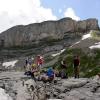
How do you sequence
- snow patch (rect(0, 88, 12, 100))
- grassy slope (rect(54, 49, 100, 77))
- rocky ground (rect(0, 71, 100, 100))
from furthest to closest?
1. grassy slope (rect(54, 49, 100, 77))
2. rocky ground (rect(0, 71, 100, 100))
3. snow patch (rect(0, 88, 12, 100))

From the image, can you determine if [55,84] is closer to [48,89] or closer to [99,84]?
[48,89]

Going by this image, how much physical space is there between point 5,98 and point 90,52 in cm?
10259

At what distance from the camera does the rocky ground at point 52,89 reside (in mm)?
33369

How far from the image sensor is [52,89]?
120 ft

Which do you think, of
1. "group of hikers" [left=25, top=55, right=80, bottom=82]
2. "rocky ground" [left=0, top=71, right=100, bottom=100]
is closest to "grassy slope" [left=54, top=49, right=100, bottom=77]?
"group of hikers" [left=25, top=55, right=80, bottom=82]

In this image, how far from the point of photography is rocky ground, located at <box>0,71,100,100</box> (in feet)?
109

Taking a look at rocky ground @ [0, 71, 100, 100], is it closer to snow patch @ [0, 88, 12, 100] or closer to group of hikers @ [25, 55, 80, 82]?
snow patch @ [0, 88, 12, 100]

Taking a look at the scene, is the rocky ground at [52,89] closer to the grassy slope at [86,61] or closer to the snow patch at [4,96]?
the snow patch at [4,96]

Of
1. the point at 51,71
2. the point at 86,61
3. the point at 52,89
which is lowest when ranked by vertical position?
the point at 52,89

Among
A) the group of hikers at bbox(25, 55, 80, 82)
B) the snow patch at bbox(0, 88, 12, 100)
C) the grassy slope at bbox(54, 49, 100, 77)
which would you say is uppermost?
the grassy slope at bbox(54, 49, 100, 77)

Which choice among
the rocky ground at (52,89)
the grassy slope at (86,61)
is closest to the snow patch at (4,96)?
the rocky ground at (52,89)

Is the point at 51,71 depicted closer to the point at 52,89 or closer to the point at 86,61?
the point at 52,89

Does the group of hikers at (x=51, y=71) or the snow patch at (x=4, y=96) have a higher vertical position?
the group of hikers at (x=51, y=71)

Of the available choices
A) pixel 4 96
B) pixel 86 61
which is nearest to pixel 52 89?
pixel 4 96
